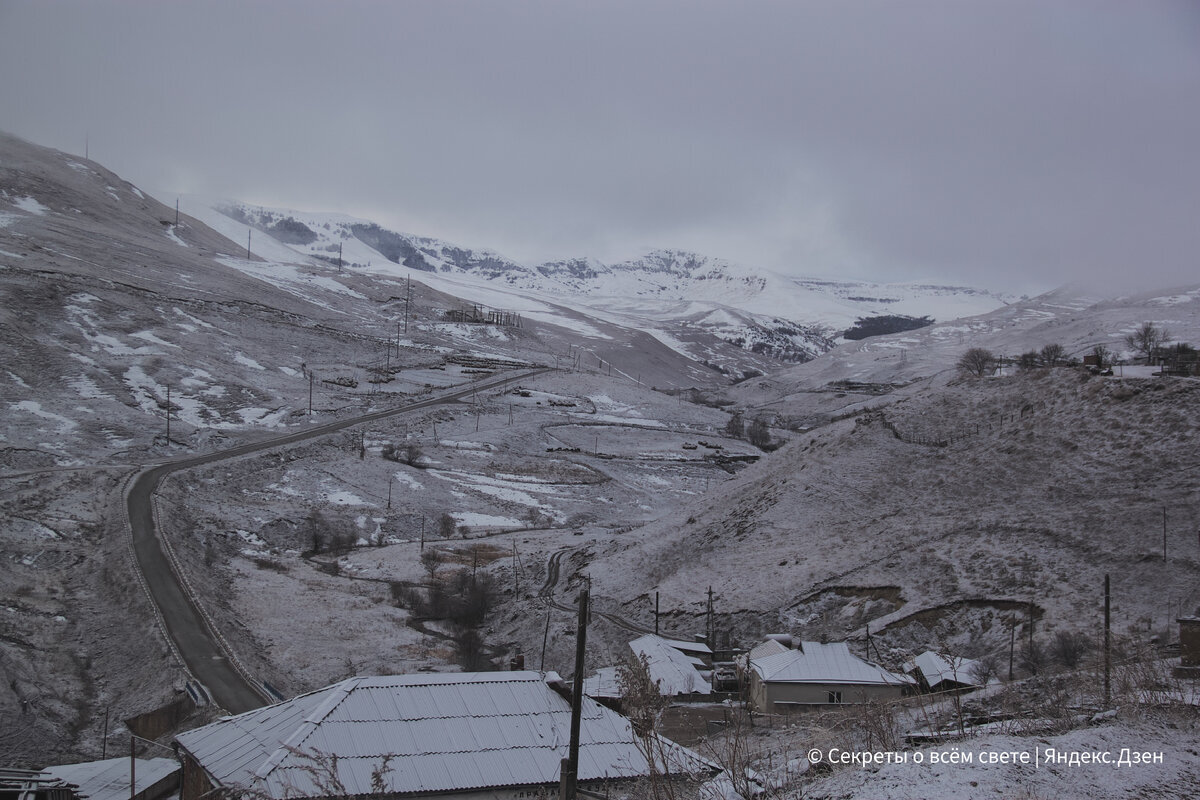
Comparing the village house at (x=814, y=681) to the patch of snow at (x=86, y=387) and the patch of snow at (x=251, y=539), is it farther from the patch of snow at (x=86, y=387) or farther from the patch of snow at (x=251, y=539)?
the patch of snow at (x=86, y=387)

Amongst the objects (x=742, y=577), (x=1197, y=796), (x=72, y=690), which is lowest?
(x=72, y=690)

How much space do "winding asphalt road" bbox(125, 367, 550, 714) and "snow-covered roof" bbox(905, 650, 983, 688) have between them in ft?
69.8

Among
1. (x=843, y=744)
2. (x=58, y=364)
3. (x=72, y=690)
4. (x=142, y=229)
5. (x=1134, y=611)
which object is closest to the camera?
(x=843, y=744)

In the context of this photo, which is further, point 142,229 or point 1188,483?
point 142,229

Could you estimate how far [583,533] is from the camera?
62156 millimetres

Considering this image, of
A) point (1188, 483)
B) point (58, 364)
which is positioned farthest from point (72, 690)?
point (58, 364)

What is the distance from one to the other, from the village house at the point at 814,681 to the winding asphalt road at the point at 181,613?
16469 mm

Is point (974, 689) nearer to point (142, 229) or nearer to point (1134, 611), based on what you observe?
point (1134, 611)

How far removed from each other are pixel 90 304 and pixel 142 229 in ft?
268

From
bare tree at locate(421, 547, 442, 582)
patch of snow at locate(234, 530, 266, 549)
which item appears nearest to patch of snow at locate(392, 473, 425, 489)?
patch of snow at locate(234, 530, 266, 549)

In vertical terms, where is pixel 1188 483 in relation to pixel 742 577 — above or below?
above

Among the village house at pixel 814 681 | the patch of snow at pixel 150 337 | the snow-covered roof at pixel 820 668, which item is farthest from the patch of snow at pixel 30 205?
the village house at pixel 814 681

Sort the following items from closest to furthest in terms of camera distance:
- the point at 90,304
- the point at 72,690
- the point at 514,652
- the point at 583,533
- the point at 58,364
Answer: the point at 72,690
the point at 514,652
the point at 583,533
the point at 58,364
the point at 90,304

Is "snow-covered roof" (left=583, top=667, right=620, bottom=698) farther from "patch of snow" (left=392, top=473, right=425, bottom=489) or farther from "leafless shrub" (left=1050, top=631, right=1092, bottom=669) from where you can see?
"patch of snow" (left=392, top=473, right=425, bottom=489)
